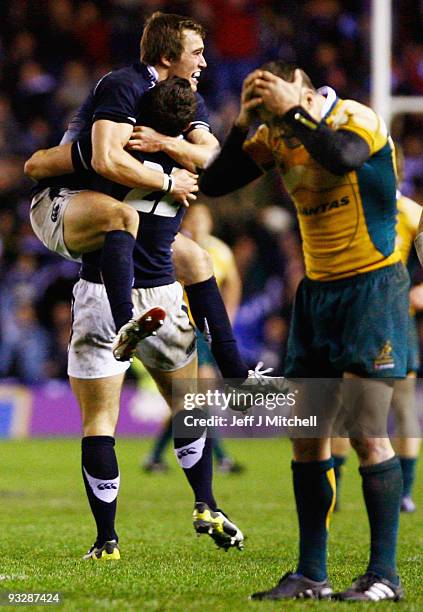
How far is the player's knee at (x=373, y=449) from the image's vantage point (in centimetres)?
419

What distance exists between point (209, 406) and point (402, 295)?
1.99 meters

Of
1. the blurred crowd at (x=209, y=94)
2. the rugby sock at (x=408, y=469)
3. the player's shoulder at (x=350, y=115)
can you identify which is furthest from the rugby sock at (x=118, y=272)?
the blurred crowd at (x=209, y=94)

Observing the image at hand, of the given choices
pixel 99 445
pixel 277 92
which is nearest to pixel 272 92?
pixel 277 92

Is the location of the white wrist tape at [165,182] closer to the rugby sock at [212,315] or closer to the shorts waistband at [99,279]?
the shorts waistband at [99,279]

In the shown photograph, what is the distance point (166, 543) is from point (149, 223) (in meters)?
1.61

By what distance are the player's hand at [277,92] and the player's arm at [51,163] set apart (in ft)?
4.79

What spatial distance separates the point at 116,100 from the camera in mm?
5211

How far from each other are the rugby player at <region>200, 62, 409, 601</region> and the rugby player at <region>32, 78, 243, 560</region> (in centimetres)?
106

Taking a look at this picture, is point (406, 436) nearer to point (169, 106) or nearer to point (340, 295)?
point (169, 106)

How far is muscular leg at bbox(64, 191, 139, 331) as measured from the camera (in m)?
5.13

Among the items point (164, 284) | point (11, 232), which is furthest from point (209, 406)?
point (11, 232)

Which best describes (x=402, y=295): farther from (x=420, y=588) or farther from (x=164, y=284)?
(x=164, y=284)

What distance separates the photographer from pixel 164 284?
5.66 metres

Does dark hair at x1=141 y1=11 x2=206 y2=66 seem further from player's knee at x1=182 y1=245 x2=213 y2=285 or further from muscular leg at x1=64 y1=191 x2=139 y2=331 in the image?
player's knee at x1=182 y1=245 x2=213 y2=285
